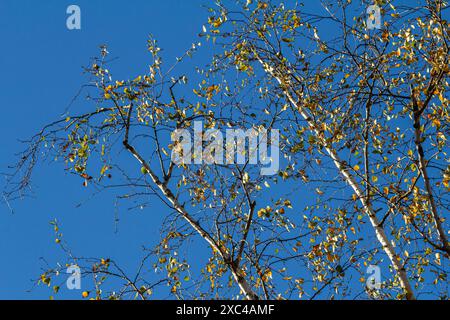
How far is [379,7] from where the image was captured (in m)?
8.41

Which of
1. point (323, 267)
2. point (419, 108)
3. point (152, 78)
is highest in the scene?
point (152, 78)

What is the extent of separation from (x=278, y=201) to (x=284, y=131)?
42.5 inches

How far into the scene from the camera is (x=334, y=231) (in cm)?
778

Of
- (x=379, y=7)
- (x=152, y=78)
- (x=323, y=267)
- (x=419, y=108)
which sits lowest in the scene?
(x=323, y=267)
